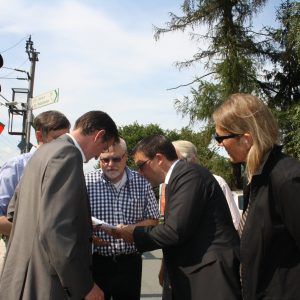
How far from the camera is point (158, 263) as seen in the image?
9.70m

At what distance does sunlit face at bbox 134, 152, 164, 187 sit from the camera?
326 centimetres

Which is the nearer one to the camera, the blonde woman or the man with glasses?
the blonde woman

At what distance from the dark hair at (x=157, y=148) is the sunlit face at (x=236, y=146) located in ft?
2.20

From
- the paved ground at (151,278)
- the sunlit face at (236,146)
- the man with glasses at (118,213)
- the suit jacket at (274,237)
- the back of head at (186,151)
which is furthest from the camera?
the paved ground at (151,278)

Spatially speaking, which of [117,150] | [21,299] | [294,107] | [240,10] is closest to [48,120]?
[117,150]

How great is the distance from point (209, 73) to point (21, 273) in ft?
50.7

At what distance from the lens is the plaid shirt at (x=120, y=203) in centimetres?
368

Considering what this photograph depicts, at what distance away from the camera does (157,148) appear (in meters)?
3.26

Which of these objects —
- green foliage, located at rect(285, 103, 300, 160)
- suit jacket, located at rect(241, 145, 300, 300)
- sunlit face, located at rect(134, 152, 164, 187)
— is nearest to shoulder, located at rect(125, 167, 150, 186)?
sunlit face, located at rect(134, 152, 164, 187)

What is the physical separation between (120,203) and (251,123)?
1603 millimetres

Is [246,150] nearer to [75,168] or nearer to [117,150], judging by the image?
[75,168]

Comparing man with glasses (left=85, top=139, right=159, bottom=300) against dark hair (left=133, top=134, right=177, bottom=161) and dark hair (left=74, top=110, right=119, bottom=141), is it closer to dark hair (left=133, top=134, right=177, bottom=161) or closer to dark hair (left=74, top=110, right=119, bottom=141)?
dark hair (left=133, top=134, right=177, bottom=161)

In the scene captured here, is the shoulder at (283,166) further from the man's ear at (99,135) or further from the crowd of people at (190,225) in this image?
the man's ear at (99,135)

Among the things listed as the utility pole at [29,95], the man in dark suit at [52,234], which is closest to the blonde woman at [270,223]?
the man in dark suit at [52,234]
